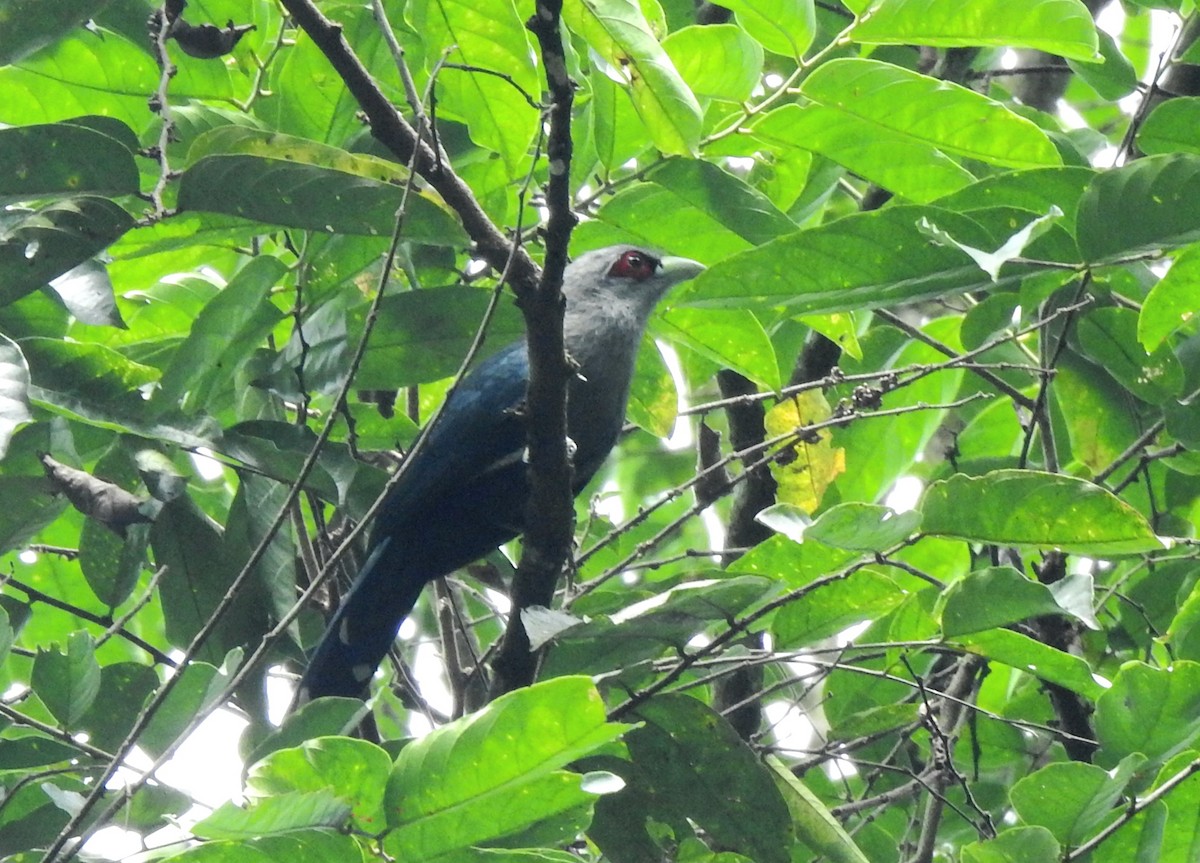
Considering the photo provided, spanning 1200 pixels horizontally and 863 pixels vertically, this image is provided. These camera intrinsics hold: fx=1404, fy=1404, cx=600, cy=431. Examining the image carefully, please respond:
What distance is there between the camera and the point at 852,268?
3043 millimetres

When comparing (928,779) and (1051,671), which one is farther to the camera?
(928,779)

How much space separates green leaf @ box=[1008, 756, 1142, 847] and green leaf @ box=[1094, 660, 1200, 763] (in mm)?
116

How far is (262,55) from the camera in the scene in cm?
382

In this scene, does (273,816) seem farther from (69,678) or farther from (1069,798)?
(1069,798)

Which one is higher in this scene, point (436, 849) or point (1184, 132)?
point (1184, 132)

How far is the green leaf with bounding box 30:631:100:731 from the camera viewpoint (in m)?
2.91

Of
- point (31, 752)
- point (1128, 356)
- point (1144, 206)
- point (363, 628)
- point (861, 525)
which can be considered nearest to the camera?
point (861, 525)

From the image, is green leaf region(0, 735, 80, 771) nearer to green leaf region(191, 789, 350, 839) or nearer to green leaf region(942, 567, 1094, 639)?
green leaf region(191, 789, 350, 839)

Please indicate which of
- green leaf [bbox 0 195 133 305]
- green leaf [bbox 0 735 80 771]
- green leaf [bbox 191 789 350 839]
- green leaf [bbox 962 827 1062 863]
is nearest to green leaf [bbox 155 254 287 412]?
green leaf [bbox 0 195 133 305]

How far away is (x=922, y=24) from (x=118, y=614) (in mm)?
3252

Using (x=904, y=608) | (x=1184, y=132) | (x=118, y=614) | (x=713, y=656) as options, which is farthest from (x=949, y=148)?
(x=118, y=614)

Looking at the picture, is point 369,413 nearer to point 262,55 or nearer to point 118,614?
point 262,55

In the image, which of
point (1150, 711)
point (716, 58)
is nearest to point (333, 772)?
point (1150, 711)

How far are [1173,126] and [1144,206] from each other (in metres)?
0.76
